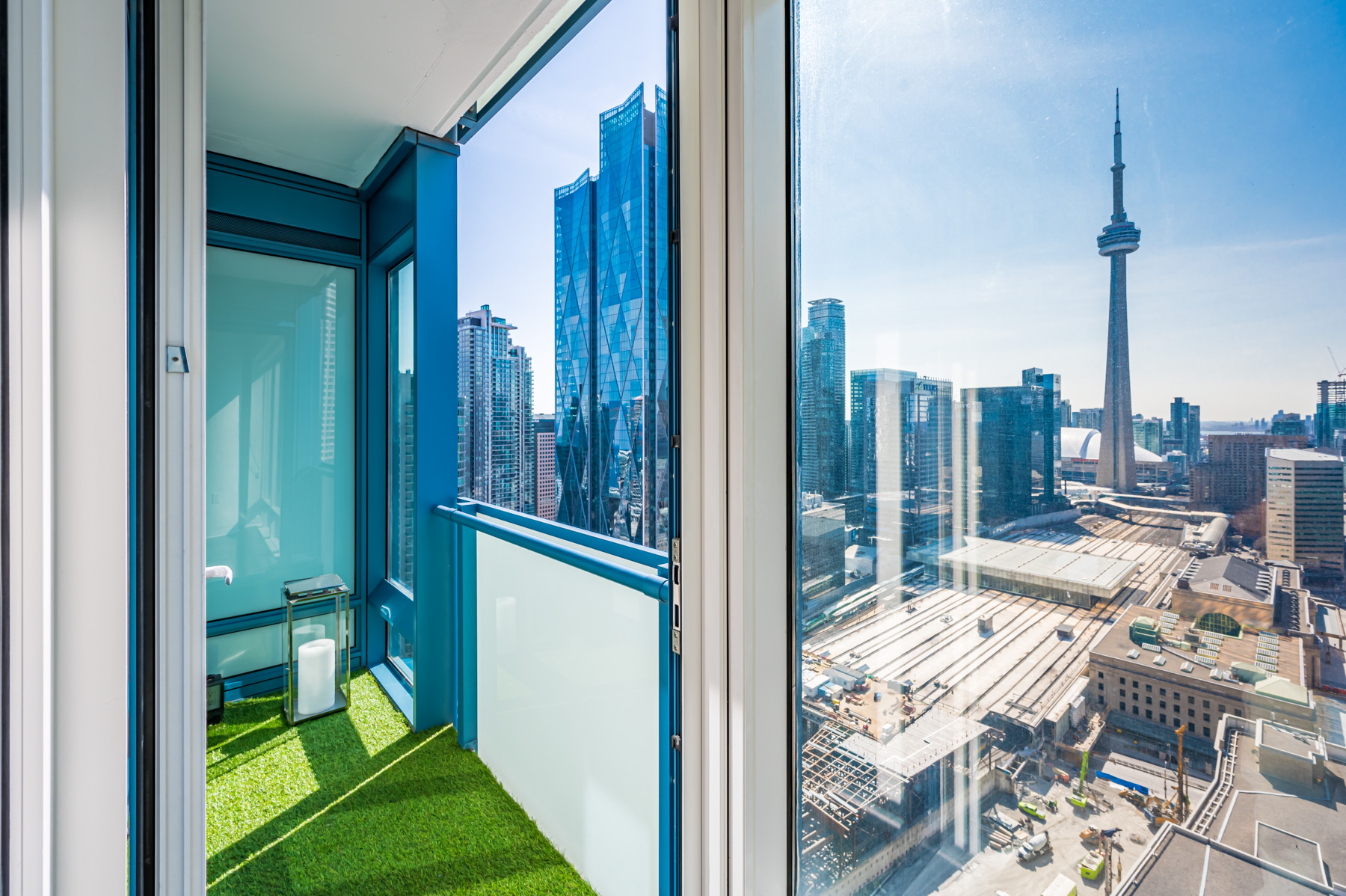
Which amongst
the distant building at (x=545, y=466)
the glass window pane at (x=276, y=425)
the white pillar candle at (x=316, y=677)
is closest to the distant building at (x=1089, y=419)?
the distant building at (x=545, y=466)

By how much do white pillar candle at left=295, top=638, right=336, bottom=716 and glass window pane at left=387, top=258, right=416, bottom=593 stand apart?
0.41 m

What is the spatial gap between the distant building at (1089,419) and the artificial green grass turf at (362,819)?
1577 mm

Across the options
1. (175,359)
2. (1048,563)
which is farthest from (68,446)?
(1048,563)

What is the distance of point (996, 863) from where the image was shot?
81cm

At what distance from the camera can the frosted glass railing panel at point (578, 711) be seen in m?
1.33

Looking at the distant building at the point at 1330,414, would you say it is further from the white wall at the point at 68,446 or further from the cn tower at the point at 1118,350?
the white wall at the point at 68,446

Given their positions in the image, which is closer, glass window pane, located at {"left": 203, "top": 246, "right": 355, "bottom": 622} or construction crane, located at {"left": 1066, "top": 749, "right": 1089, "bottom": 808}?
construction crane, located at {"left": 1066, "top": 749, "right": 1089, "bottom": 808}

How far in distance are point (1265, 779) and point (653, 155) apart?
147 cm

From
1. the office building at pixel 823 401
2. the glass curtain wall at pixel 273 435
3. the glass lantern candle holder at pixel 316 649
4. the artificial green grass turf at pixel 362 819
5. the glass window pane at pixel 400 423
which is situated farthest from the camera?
the glass window pane at pixel 400 423

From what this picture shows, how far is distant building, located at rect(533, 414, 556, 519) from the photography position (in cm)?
174

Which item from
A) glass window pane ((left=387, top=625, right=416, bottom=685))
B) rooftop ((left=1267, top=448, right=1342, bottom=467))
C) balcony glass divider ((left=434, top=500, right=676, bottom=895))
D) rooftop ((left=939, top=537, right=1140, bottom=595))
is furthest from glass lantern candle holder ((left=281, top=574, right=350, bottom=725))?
rooftop ((left=1267, top=448, right=1342, bottom=467))

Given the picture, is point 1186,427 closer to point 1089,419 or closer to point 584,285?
point 1089,419

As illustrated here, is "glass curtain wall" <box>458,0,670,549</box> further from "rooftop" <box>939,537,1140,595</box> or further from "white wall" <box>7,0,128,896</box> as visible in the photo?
"white wall" <box>7,0,128,896</box>

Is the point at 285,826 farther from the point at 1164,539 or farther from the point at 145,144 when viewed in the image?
the point at 1164,539
